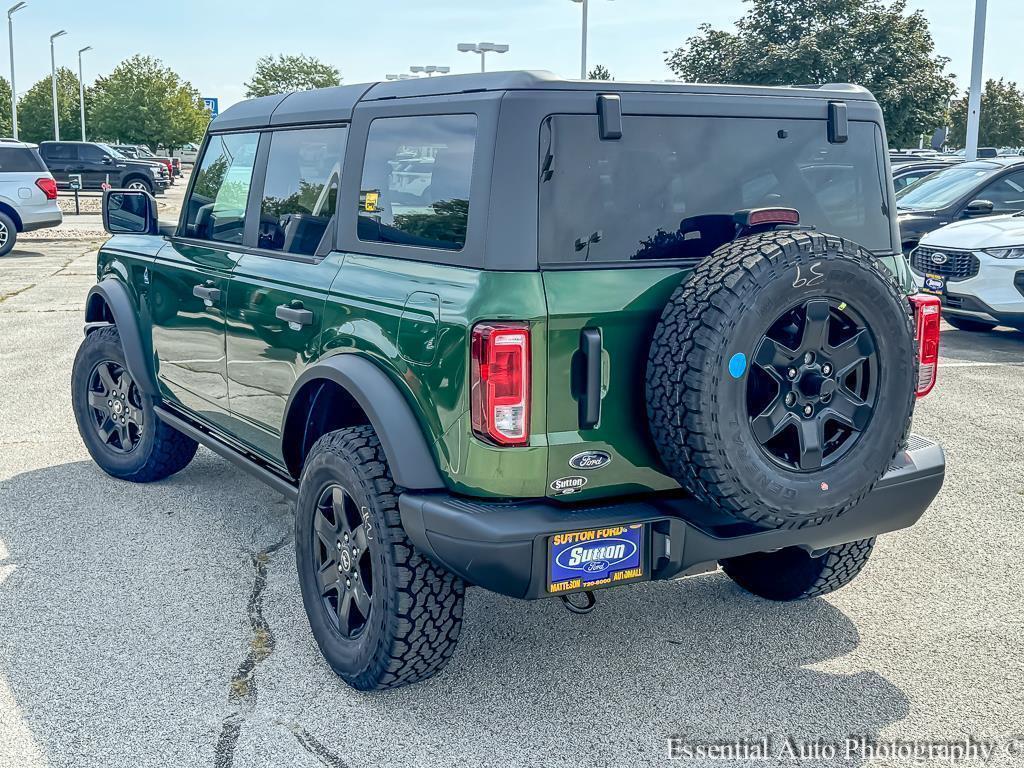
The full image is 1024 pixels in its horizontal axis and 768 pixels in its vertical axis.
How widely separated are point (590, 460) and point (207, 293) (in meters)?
2.16

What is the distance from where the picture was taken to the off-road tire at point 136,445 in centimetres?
561

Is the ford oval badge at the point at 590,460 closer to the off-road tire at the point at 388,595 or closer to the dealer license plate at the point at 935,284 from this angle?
the off-road tire at the point at 388,595

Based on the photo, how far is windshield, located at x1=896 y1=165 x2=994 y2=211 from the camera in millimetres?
13055

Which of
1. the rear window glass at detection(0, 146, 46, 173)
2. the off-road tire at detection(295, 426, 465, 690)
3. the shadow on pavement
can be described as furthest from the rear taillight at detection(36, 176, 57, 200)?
the off-road tire at detection(295, 426, 465, 690)

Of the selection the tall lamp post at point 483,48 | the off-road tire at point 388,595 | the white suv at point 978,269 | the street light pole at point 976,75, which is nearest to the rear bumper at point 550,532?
the off-road tire at point 388,595

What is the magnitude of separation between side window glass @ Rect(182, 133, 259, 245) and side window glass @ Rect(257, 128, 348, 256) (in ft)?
0.69

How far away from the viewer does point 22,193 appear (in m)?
18.6

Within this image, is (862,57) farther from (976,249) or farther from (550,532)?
(550,532)

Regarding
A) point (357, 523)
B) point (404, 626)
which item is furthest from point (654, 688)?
point (357, 523)

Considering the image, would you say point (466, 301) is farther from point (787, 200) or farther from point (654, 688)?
point (654, 688)

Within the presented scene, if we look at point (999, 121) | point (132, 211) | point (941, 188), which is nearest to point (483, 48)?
point (941, 188)

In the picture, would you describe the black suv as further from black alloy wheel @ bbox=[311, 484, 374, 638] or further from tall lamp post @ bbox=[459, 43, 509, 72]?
black alloy wheel @ bbox=[311, 484, 374, 638]

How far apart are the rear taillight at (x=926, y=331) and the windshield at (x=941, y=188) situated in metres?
9.76

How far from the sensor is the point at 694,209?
11.2 feet
